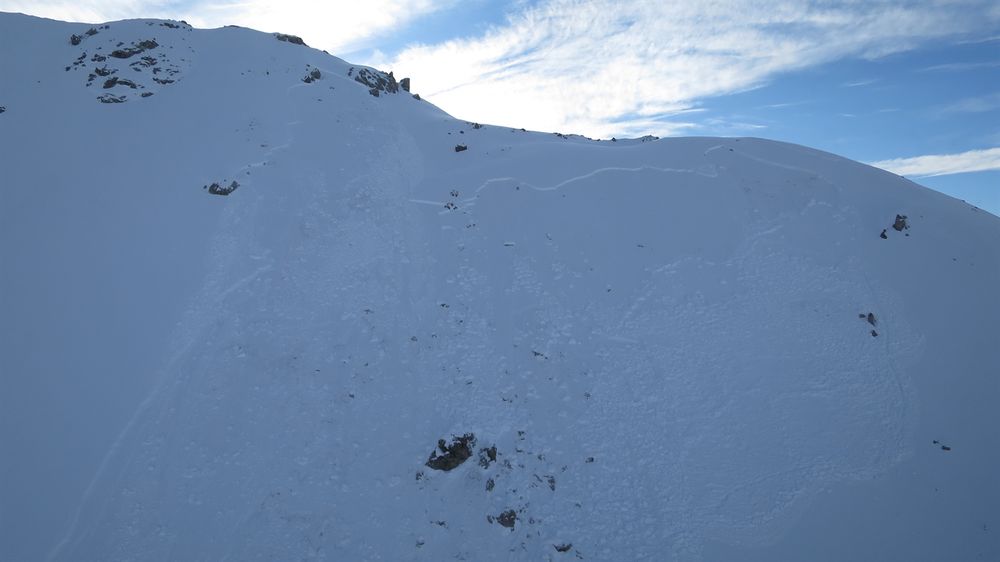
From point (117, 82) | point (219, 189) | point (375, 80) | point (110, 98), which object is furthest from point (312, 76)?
point (219, 189)

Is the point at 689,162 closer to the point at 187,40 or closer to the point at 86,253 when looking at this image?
the point at 86,253

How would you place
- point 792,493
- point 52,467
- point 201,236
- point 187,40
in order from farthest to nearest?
point 187,40, point 201,236, point 792,493, point 52,467

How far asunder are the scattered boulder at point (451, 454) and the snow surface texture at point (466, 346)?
0.43ft

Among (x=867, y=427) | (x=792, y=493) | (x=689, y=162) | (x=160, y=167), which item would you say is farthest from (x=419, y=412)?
(x=689, y=162)

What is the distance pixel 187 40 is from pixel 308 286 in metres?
24.6

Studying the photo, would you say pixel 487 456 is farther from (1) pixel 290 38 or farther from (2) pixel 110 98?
(1) pixel 290 38

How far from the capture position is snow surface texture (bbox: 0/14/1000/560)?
13312 millimetres

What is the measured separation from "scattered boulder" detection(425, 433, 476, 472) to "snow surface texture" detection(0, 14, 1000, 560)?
0.13 m

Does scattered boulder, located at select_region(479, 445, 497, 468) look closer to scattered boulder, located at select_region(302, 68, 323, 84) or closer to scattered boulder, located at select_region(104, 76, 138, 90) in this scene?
scattered boulder, located at select_region(302, 68, 323, 84)

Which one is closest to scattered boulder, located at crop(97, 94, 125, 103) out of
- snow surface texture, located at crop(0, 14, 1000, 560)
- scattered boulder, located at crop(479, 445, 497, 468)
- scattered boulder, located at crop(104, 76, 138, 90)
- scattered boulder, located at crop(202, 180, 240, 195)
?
snow surface texture, located at crop(0, 14, 1000, 560)

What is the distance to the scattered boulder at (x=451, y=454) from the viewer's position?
568 inches

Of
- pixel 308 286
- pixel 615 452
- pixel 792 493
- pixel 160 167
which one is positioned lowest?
pixel 792 493

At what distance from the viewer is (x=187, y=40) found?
33.6m

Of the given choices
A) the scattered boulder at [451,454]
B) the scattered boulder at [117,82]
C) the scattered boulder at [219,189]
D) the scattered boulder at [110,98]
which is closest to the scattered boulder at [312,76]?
the scattered boulder at [117,82]
